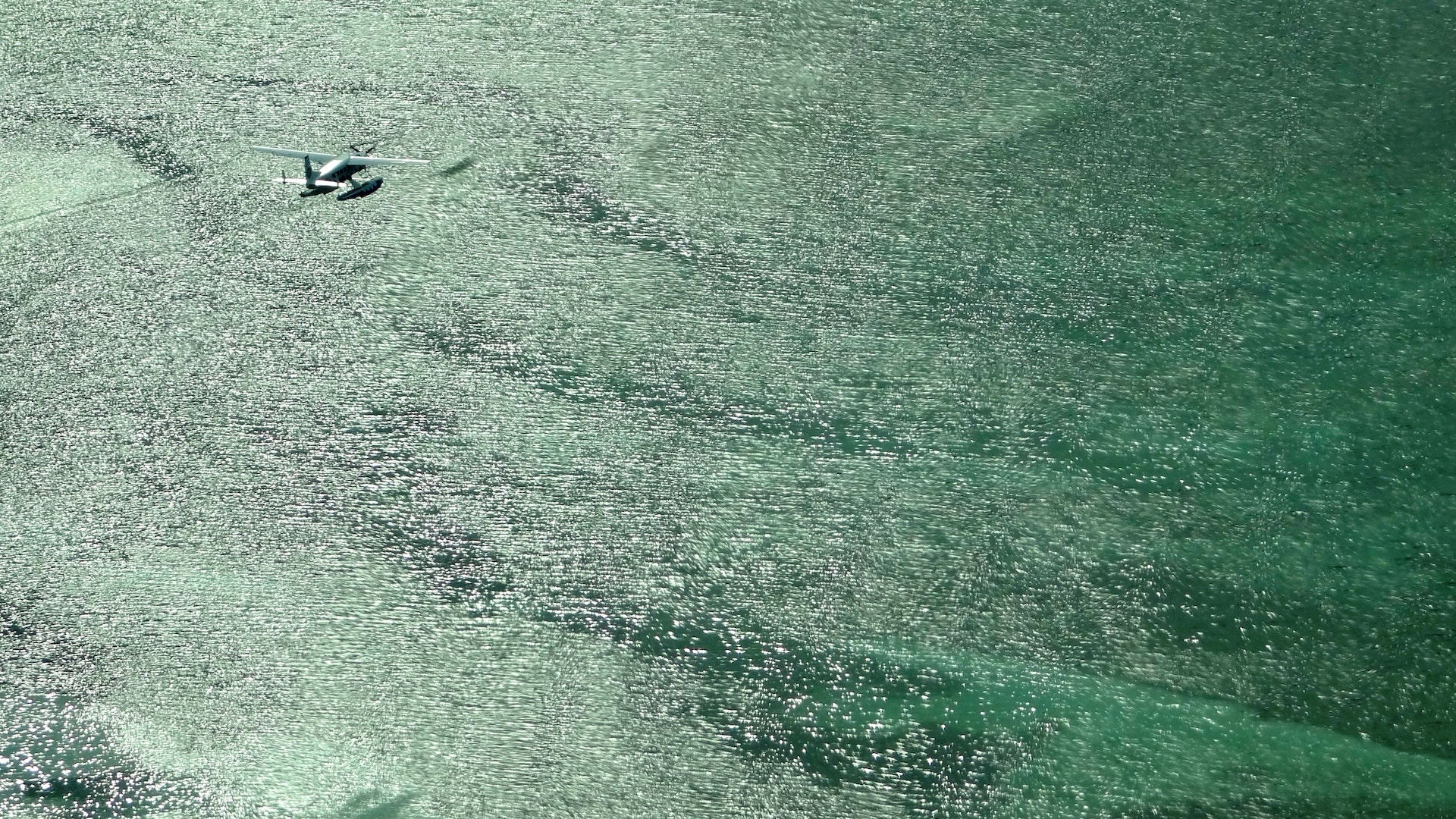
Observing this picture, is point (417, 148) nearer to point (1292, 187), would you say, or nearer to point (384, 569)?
point (384, 569)

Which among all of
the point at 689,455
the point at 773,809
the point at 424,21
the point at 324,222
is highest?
the point at 424,21

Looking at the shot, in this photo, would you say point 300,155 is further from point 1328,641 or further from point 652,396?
point 1328,641

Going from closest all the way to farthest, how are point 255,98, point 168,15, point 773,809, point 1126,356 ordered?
point 773,809 < point 1126,356 < point 255,98 < point 168,15

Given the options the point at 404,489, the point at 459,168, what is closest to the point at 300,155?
the point at 459,168

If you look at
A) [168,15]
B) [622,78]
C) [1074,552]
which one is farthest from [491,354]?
[168,15]

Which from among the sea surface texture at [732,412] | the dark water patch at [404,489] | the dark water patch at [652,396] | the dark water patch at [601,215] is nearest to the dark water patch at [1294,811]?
the sea surface texture at [732,412]

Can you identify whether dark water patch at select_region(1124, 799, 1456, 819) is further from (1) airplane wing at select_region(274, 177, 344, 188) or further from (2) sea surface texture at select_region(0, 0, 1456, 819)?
(1) airplane wing at select_region(274, 177, 344, 188)

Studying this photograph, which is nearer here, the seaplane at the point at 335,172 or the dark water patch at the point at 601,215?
the seaplane at the point at 335,172

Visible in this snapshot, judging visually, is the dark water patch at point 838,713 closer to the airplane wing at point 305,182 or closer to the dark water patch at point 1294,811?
the dark water patch at point 1294,811
